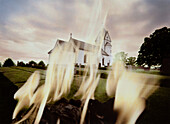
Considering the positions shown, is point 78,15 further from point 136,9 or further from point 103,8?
point 136,9

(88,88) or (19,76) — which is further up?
(88,88)

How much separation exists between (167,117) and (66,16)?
7.66ft

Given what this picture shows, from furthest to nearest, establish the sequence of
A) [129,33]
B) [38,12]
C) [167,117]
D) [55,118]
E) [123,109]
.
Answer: [38,12], [129,33], [167,117], [55,118], [123,109]

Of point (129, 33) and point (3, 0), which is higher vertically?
point (3, 0)

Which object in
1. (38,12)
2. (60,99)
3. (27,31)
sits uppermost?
(38,12)

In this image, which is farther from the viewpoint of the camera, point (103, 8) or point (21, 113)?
point (103, 8)

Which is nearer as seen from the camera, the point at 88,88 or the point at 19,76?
the point at 88,88

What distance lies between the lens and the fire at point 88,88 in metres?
0.93

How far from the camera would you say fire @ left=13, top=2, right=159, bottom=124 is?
927 millimetres

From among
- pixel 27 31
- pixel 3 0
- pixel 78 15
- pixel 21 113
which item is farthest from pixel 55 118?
pixel 3 0

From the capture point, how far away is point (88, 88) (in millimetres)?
1372

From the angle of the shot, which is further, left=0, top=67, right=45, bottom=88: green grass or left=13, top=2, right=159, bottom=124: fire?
left=0, top=67, right=45, bottom=88: green grass

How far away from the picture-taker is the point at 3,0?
195 centimetres

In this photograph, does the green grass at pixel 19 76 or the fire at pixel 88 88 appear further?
the green grass at pixel 19 76
